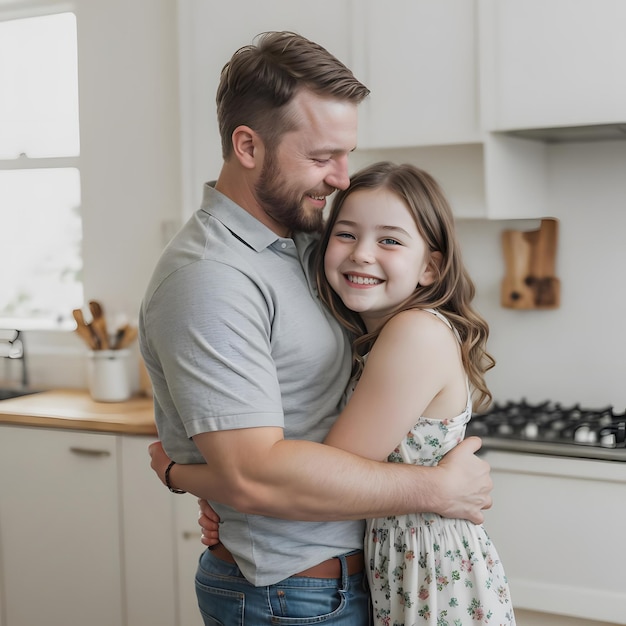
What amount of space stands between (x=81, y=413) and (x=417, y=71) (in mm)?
1645

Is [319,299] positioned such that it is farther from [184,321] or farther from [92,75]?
[92,75]

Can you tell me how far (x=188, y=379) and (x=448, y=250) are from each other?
21.3 inches

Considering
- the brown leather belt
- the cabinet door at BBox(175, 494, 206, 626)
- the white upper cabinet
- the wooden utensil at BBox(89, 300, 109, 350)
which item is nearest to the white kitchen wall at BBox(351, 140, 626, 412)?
the white upper cabinet

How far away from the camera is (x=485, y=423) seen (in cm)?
286

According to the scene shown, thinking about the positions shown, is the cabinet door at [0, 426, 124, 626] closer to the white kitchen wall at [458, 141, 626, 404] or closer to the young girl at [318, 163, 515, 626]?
the white kitchen wall at [458, 141, 626, 404]

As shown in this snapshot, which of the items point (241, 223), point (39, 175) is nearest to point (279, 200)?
point (241, 223)

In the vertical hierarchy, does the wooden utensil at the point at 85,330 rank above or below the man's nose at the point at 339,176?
below

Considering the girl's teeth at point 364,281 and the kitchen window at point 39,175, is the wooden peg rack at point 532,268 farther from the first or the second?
the kitchen window at point 39,175

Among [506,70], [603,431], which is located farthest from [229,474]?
[506,70]

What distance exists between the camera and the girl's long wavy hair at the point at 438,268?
65.6 inches

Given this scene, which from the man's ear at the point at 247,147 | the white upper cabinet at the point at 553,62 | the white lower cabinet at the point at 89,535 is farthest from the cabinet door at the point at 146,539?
the man's ear at the point at 247,147

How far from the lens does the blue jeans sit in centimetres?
160

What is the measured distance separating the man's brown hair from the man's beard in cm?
4

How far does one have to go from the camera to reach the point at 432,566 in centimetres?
161
